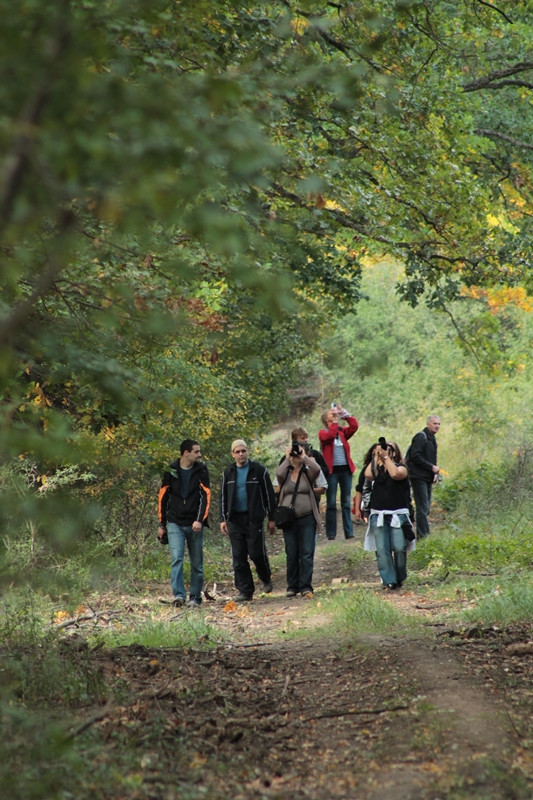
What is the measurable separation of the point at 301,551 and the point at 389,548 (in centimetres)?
111

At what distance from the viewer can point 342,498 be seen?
16516 mm

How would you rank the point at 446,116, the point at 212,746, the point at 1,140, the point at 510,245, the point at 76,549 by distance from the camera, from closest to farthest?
the point at 1,140 → the point at 76,549 → the point at 212,746 → the point at 446,116 → the point at 510,245

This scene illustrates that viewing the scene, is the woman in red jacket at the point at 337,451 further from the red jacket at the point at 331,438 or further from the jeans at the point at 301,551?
the jeans at the point at 301,551

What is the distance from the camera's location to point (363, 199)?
10.1 m

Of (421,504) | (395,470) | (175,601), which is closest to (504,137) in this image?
(421,504)

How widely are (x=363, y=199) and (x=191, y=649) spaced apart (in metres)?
4.55

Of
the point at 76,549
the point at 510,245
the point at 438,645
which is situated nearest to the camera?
the point at 76,549

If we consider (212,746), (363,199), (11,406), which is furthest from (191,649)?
(363,199)

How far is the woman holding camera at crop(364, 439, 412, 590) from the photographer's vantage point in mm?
11852

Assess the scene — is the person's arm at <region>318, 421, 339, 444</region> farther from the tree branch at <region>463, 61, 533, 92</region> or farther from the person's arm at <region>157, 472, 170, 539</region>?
the tree branch at <region>463, 61, 533, 92</region>

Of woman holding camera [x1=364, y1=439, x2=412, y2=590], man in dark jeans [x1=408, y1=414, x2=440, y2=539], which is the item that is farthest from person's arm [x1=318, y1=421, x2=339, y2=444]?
woman holding camera [x1=364, y1=439, x2=412, y2=590]

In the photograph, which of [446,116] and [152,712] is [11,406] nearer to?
[152,712]

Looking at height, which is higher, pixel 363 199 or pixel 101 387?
pixel 363 199

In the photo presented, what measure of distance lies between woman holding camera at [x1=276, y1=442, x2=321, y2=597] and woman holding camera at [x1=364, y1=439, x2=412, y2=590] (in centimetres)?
73
